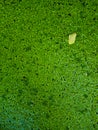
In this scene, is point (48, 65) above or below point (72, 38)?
below

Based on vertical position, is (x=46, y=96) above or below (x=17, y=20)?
below

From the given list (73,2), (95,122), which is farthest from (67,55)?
(95,122)

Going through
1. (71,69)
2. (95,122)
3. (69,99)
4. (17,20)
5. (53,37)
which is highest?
(17,20)

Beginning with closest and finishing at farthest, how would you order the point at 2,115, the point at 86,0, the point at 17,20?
the point at 86,0
the point at 17,20
the point at 2,115

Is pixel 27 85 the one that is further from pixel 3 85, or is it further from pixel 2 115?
pixel 2 115

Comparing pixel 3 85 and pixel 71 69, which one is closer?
pixel 71 69

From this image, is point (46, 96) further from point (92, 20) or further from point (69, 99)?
point (92, 20)

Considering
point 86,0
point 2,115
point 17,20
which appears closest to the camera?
point 86,0
